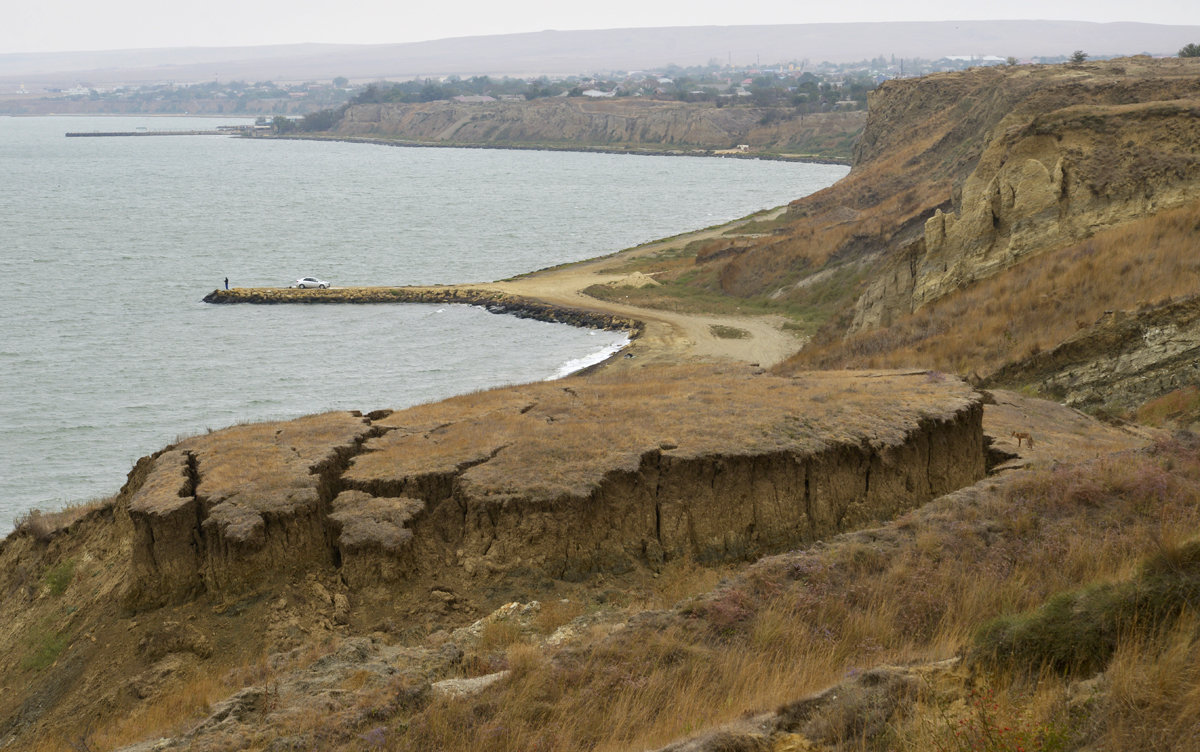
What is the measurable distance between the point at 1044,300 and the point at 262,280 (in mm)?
48851

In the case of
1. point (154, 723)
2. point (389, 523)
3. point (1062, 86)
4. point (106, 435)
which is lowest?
point (106, 435)

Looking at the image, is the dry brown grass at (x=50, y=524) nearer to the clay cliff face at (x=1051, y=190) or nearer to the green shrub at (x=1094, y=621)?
the green shrub at (x=1094, y=621)

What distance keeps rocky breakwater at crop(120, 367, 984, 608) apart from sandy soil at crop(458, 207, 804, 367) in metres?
21.4

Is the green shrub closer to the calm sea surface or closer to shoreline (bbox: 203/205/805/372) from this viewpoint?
the calm sea surface

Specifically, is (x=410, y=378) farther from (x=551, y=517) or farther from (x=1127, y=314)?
(x=551, y=517)

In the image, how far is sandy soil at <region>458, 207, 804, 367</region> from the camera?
122 ft

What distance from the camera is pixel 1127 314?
21.1 m

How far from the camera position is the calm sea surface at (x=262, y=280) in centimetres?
3472

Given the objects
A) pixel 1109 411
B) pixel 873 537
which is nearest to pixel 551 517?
pixel 873 537

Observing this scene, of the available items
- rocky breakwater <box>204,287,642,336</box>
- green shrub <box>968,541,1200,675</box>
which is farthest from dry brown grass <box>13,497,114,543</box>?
rocky breakwater <box>204,287,642,336</box>

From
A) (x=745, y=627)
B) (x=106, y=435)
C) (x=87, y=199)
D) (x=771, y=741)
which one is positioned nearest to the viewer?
(x=771, y=741)

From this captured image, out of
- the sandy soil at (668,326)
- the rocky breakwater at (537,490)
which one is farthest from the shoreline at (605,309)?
the rocky breakwater at (537,490)

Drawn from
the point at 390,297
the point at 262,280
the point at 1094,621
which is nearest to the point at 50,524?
the point at 1094,621

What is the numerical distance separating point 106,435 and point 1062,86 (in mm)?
35468
